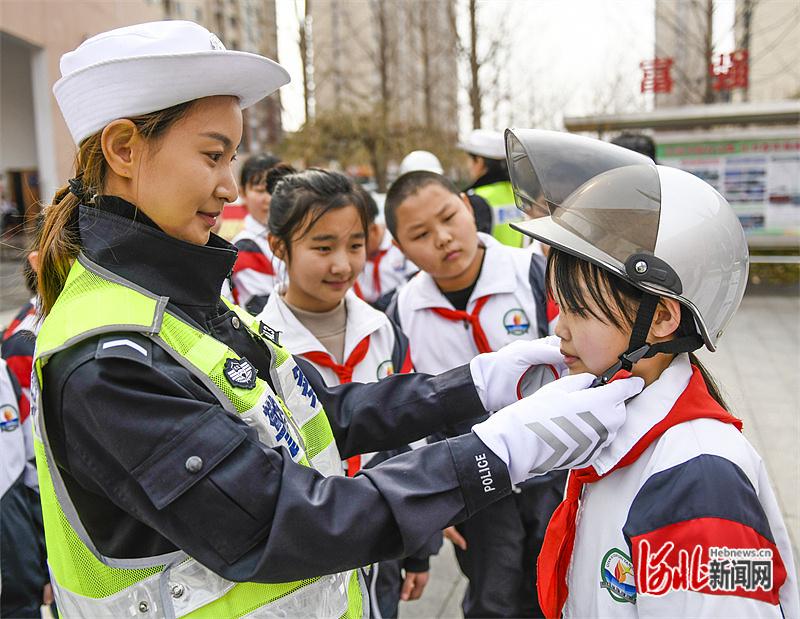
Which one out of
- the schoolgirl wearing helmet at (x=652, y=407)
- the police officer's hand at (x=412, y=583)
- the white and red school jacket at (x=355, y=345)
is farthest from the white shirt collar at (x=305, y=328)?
the schoolgirl wearing helmet at (x=652, y=407)

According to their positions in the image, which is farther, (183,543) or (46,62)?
(46,62)

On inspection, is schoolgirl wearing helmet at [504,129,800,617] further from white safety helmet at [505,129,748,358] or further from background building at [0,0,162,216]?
background building at [0,0,162,216]

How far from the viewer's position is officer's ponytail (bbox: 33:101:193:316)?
1.34m

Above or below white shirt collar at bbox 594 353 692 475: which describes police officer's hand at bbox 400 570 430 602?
below

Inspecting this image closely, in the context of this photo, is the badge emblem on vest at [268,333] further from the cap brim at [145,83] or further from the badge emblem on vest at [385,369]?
the badge emblem on vest at [385,369]

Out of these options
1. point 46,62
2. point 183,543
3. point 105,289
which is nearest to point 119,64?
point 105,289

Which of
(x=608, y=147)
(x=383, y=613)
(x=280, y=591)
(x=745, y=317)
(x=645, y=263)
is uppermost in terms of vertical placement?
(x=608, y=147)

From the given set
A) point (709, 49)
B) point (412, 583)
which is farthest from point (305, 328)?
point (709, 49)

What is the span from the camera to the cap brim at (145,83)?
129cm

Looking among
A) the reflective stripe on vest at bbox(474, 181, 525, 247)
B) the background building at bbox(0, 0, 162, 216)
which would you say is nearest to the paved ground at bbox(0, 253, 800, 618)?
the reflective stripe on vest at bbox(474, 181, 525, 247)

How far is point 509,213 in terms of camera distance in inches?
194

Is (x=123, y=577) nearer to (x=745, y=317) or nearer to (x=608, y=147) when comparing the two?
(x=608, y=147)

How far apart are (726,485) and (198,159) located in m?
1.14

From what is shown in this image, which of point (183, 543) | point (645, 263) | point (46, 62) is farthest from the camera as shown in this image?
point (46, 62)
